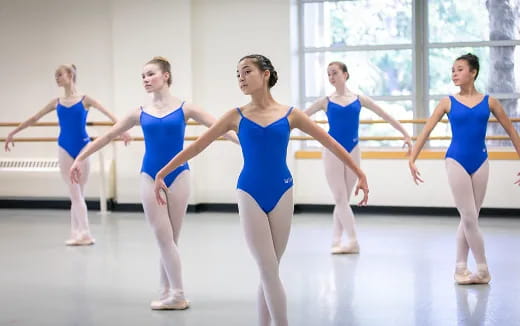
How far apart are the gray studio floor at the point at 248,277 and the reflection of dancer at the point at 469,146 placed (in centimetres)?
43

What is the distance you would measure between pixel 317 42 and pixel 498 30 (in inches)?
88.3

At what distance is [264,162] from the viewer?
3.92 m

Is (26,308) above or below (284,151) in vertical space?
below

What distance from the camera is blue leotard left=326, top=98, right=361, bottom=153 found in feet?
23.4

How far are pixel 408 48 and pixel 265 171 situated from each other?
6.63 metres

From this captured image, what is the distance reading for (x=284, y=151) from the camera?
4.00 m

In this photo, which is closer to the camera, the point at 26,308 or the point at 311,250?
the point at 26,308

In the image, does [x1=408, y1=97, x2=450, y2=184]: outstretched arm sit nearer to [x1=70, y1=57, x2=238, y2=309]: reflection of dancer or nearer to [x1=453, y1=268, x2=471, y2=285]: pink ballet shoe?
[x1=453, y1=268, x2=471, y2=285]: pink ballet shoe

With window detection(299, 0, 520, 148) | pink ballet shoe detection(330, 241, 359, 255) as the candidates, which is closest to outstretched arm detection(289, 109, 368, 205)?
pink ballet shoe detection(330, 241, 359, 255)

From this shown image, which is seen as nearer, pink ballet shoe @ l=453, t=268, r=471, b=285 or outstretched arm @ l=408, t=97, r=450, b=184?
outstretched arm @ l=408, t=97, r=450, b=184

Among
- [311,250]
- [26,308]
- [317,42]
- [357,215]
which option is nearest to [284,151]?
[26,308]

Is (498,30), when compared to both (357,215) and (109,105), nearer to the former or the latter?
(357,215)

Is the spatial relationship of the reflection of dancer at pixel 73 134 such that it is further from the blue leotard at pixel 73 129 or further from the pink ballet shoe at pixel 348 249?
the pink ballet shoe at pixel 348 249

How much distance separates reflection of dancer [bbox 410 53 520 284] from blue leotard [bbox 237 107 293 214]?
1.77 meters
